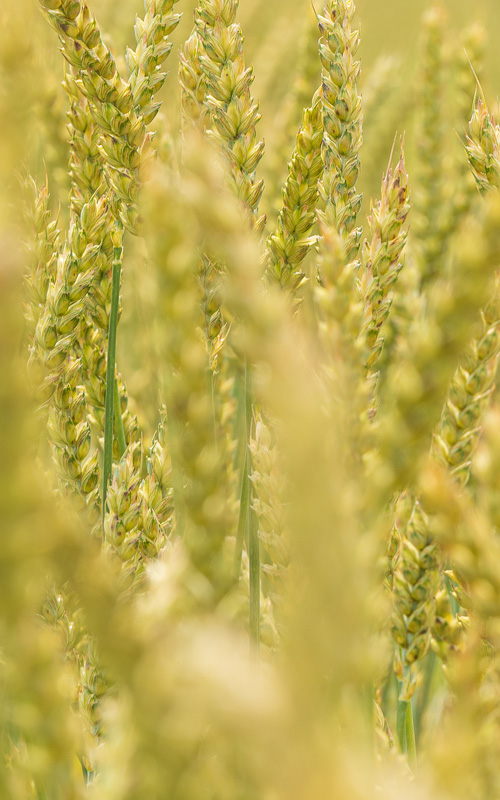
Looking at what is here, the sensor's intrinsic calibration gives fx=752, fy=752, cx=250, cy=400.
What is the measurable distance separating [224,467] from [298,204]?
10.0 inches

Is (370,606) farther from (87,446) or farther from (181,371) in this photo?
(87,446)

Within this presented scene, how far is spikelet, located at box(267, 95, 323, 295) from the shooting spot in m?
0.53

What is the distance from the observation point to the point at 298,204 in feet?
1.78

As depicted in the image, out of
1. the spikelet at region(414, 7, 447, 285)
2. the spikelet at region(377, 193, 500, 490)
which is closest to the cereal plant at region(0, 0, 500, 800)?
the spikelet at region(377, 193, 500, 490)

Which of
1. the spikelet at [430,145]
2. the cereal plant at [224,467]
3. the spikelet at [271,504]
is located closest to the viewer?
the cereal plant at [224,467]

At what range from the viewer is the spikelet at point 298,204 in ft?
1.75

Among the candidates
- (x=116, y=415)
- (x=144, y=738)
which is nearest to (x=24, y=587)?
(x=144, y=738)

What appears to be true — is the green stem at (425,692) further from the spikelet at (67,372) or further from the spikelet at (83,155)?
the spikelet at (83,155)

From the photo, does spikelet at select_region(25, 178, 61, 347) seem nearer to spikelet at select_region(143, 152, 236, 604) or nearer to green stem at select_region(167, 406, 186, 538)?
green stem at select_region(167, 406, 186, 538)

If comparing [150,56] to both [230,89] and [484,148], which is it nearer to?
[230,89]

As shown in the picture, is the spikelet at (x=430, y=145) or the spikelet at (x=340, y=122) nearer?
the spikelet at (x=340, y=122)

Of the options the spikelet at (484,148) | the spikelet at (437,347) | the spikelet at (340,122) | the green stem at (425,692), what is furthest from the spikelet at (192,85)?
the green stem at (425,692)

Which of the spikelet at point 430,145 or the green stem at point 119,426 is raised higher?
the spikelet at point 430,145

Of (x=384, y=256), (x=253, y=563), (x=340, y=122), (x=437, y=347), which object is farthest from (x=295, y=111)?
(x=437, y=347)
